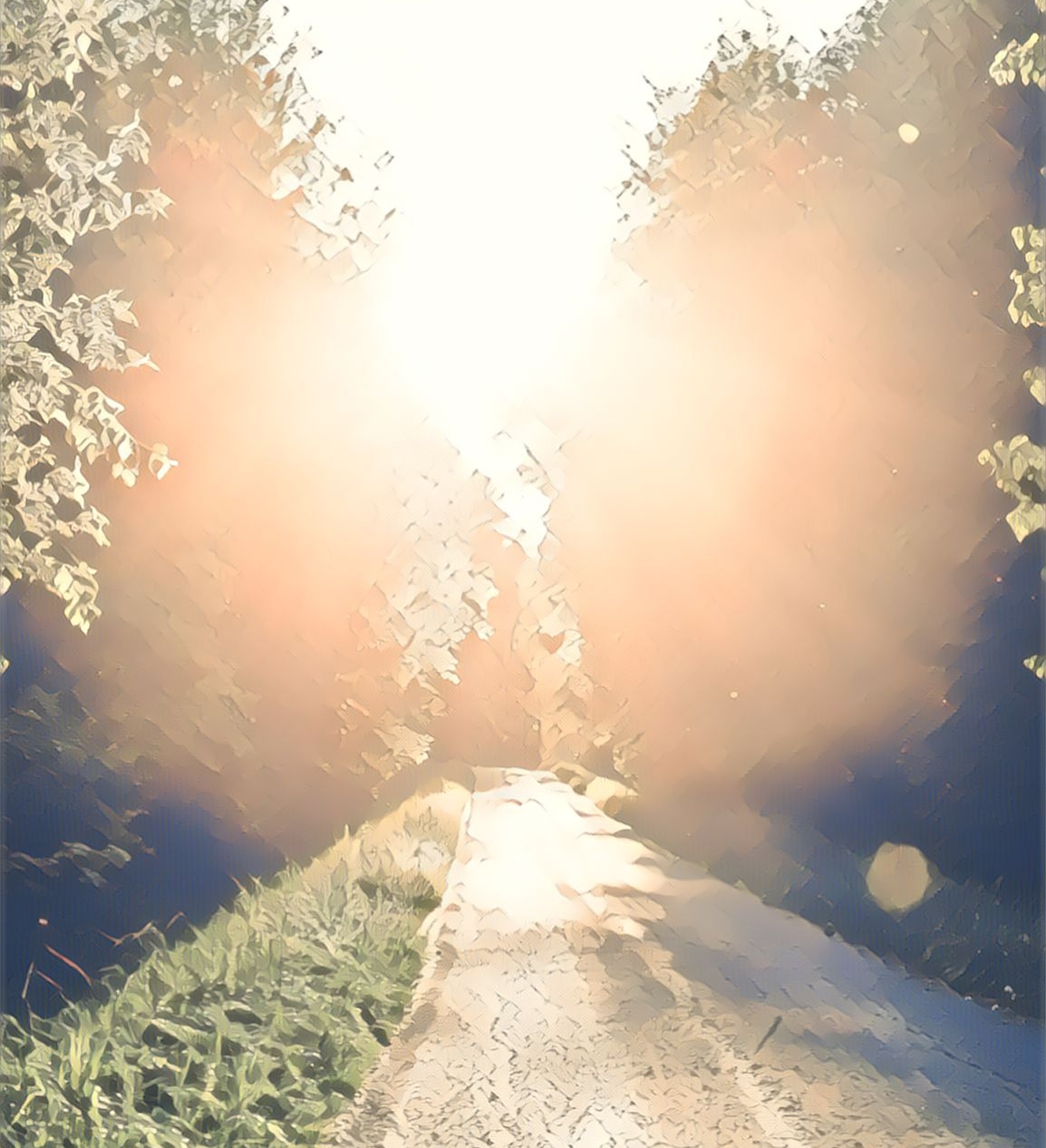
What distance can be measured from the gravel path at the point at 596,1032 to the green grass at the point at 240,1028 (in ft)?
0.34

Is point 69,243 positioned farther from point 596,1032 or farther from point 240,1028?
point 596,1032

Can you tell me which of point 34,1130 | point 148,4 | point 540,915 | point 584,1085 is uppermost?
point 148,4

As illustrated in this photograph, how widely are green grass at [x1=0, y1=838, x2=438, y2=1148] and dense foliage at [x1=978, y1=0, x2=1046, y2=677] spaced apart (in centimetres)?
185

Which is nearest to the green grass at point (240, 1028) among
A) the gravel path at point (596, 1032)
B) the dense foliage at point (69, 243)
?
the gravel path at point (596, 1032)

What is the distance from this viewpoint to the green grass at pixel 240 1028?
2938mm

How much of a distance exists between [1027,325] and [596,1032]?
6.98 ft

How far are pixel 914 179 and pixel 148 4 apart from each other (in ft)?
6.73

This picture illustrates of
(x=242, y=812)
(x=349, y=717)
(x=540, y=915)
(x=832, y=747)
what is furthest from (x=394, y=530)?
(x=832, y=747)

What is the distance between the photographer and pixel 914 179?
3332 mm

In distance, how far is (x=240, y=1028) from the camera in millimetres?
3109

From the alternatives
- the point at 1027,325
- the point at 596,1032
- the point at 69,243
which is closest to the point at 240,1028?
the point at 596,1032

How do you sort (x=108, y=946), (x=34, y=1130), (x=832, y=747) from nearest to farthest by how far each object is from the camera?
1. (x=34, y=1130)
2. (x=108, y=946)
3. (x=832, y=747)

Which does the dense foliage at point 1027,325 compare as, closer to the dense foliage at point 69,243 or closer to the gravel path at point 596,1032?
the gravel path at point 596,1032

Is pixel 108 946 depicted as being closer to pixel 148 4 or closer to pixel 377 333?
pixel 377 333
